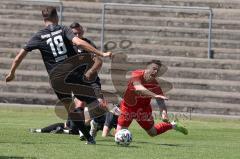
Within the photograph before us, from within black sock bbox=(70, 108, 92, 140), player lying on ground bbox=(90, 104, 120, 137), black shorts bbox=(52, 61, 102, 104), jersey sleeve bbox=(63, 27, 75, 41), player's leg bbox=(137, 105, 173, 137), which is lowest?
player lying on ground bbox=(90, 104, 120, 137)

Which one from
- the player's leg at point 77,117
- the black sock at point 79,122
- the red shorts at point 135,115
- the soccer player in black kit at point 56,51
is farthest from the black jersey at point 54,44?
the red shorts at point 135,115

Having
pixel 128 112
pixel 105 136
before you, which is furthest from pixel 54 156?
pixel 105 136

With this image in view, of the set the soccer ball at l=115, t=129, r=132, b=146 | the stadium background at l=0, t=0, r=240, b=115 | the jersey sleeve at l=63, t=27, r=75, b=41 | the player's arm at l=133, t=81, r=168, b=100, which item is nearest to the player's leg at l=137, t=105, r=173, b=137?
the player's arm at l=133, t=81, r=168, b=100

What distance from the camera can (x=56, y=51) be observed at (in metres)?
13.9

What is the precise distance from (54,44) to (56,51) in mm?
123

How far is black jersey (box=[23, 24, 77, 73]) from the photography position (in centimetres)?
1385

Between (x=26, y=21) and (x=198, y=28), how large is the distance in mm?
5819

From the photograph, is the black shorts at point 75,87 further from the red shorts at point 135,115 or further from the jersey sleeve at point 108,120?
the jersey sleeve at point 108,120

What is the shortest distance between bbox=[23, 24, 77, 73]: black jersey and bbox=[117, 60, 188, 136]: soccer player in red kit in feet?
5.65

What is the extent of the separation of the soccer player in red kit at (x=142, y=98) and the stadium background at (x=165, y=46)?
8.87m

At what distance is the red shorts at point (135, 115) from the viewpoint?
1558 centimetres

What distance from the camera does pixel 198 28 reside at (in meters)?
27.9

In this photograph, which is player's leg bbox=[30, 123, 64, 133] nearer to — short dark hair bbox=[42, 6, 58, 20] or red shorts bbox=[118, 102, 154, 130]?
red shorts bbox=[118, 102, 154, 130]

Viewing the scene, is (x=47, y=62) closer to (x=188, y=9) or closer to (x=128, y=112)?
(x=128, y=112)
